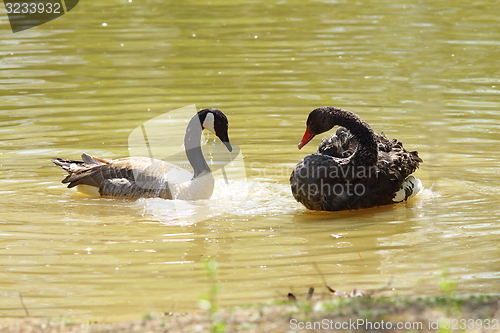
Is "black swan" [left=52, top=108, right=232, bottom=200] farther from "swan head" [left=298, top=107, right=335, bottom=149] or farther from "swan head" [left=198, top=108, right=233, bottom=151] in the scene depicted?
"swan head" [left=298, top=107, right=335, bottom=149]

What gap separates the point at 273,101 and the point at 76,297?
8.09m

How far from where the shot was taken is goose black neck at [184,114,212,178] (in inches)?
400

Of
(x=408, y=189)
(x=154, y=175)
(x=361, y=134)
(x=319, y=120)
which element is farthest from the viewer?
(x=154, y=175)

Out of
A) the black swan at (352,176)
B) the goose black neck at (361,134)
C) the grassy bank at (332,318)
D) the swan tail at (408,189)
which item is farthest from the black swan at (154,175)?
the grassy bank at (332,318)

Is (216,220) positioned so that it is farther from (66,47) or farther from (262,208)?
(66,47)

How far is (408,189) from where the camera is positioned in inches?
373

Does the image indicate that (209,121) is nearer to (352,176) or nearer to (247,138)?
(247,138)

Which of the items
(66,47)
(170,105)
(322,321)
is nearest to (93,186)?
(170,105)

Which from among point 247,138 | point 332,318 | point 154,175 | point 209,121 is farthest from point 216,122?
point 332,318

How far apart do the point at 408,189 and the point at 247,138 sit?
137 inches

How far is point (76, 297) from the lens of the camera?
658cm

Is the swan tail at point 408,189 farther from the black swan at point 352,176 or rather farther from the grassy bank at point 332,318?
the grassy bank at point 332,318

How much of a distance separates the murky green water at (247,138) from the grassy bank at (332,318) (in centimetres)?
39

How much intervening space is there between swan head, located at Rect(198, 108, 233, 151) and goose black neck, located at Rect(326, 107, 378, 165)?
5.10 ft
